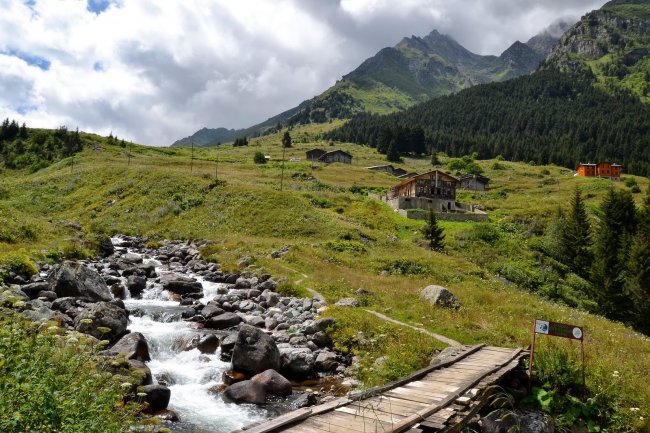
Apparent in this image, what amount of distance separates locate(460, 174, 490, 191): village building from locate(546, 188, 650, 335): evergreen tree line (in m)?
57.5

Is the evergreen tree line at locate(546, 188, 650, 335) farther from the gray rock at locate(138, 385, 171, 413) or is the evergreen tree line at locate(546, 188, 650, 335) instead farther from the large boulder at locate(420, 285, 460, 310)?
the gray rock at locate(138, 385, 171, 413)

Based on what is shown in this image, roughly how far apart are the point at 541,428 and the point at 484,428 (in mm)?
1992

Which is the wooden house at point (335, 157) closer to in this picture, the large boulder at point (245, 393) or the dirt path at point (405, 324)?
the dirt path at point (405, 324)

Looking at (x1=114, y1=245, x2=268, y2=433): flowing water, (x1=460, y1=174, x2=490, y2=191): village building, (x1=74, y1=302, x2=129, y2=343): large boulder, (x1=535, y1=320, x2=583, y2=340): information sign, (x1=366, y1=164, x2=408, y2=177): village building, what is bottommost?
(x1=114, y1=245, x2=268, y2=433): flowing water

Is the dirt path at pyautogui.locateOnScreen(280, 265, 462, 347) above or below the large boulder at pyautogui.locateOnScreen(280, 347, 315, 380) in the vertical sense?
above

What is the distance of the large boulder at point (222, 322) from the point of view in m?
21.8

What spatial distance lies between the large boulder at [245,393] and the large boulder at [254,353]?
1.56 m

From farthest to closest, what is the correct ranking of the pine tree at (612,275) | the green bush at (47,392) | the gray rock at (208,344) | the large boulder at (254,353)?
the pine tree at (612,275) → the gray rock at (208,344) → the large boulder at (254,353) → the green bush at (47,392)

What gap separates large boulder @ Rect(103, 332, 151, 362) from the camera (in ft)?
51.5

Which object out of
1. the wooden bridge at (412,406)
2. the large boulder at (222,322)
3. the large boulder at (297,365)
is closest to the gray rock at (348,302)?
the large boulder at (222,322)

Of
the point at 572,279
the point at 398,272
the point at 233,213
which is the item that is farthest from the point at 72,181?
the point at 572,279

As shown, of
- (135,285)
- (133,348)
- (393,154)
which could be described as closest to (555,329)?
(133,348)

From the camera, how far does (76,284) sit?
21234 millimetres

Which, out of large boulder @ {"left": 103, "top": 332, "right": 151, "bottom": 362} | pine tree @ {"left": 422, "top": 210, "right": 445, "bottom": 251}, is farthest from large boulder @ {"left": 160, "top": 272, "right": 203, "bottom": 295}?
pine tree @ {"left": 422, "top": 210, "right": 445, "bottom": 251}
